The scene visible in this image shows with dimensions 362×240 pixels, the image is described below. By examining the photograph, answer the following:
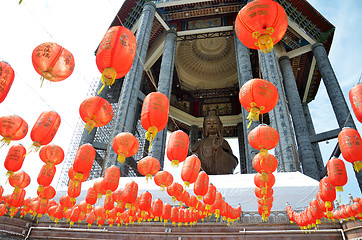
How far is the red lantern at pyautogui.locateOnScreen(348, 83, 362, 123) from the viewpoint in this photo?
10.6 ft

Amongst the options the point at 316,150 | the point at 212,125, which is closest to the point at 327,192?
the point at 212,125

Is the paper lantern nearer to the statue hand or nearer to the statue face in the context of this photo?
the statue hand

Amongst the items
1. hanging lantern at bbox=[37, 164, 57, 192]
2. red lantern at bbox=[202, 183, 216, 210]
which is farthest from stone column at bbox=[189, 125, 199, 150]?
hanging lantern at bbox=[37, 164, 57, 192]

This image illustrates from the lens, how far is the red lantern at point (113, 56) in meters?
3.46

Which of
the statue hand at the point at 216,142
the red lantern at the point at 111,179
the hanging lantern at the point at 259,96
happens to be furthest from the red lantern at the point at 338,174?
the statue hand at the point at 216,142

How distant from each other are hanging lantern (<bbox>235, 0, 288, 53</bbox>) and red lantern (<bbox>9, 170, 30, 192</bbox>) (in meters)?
7.67

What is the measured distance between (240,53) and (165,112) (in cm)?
1139

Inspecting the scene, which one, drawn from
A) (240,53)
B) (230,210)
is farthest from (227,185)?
(240,53)

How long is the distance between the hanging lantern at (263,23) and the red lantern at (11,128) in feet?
15.8

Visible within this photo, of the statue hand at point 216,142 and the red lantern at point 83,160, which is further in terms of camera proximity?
the statue hand at point 216,142

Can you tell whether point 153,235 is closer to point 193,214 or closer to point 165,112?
point 193,214

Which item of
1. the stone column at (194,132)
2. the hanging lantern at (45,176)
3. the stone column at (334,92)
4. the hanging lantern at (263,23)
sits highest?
the stone column at (194,132)

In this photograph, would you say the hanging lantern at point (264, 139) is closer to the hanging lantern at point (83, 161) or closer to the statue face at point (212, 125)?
the hanging lantern at point (83, 161)

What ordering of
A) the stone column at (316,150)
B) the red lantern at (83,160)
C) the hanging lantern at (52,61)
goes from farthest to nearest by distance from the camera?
the stone column at (316,150) → the red lantern at (83,160) → the hanging lantern at (52,61)
